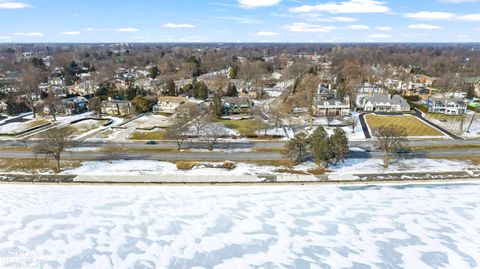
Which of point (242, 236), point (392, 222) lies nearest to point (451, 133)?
point (392, 222)

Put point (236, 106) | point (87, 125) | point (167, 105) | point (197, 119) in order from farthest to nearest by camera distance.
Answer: point (236, 106), point (167, 105), point (87, 125), point (197, 119)

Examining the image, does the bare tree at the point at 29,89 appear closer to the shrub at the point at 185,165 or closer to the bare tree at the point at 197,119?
the bare tree at the point at 197,119

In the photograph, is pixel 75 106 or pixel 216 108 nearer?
pixel 216 108

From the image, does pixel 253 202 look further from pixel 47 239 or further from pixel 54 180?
pixel 54 180

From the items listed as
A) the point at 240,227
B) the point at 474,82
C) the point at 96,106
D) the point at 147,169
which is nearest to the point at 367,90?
the point at 474,82

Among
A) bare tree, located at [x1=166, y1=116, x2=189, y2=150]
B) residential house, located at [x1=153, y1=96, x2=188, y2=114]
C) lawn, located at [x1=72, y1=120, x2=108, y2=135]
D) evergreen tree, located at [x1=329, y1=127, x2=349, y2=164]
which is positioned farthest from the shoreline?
residential house, located at [x1=153, y1=96, x2=188, y2=114]

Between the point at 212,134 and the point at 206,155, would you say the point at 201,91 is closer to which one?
the point at 212,134
